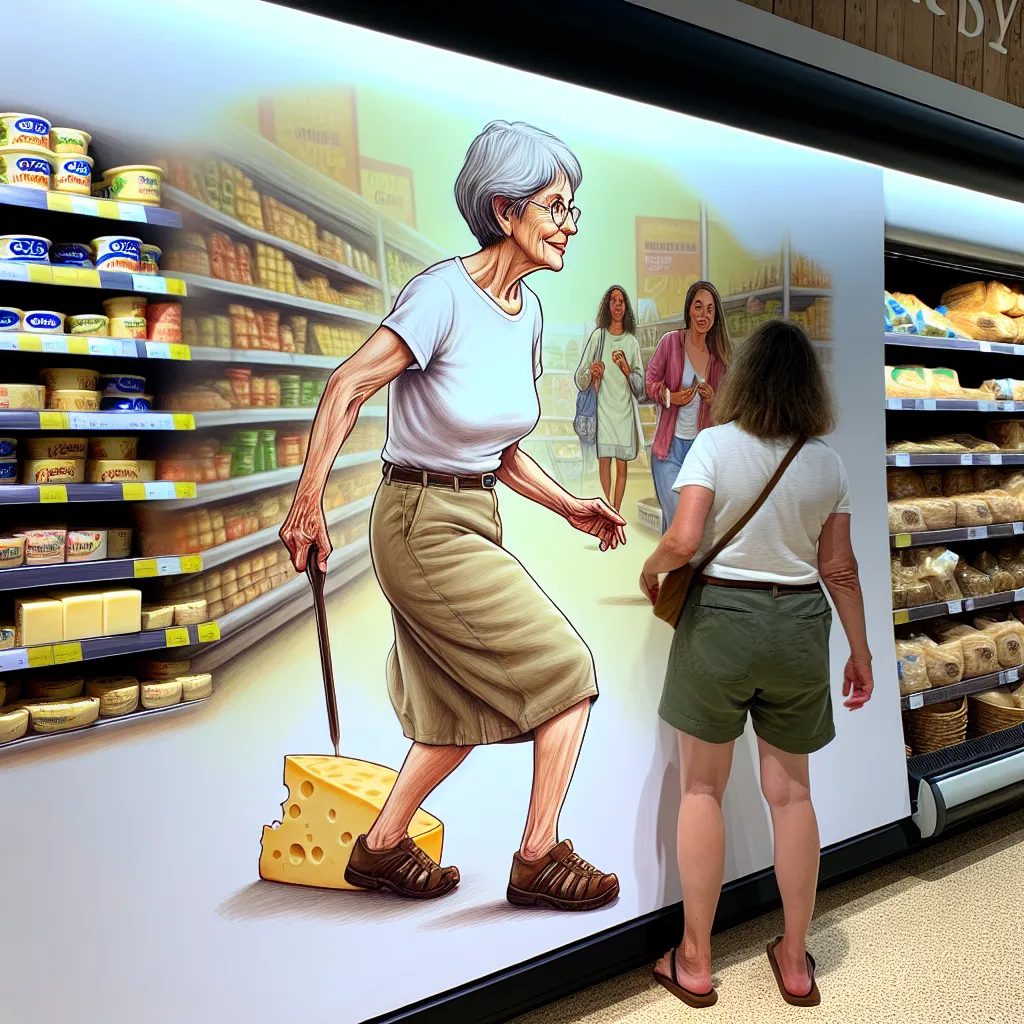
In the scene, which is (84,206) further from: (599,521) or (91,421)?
(599,521)

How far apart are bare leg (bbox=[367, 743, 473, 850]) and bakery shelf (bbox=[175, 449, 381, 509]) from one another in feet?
2.49

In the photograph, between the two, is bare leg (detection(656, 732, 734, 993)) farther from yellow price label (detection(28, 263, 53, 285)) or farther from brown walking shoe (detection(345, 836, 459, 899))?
yellow price label (detection(28, 263, 53, 285))

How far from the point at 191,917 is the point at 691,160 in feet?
8.15

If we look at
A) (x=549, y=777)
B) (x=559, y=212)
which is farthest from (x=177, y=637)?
(x=559, y=212)

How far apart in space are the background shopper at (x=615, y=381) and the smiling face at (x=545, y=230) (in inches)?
8.1

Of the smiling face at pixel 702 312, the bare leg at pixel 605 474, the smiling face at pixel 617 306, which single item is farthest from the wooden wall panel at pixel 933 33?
the bare leg at pixel 605 474

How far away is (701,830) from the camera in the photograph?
2.42 metres

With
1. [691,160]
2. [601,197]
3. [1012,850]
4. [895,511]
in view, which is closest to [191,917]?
[601,197]

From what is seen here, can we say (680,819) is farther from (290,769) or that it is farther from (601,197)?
(601,197)

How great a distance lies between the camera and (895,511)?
3529mm

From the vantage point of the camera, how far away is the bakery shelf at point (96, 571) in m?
1.75

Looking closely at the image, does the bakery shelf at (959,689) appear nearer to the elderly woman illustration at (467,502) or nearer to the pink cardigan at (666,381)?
the pink cardigan at (666,381)

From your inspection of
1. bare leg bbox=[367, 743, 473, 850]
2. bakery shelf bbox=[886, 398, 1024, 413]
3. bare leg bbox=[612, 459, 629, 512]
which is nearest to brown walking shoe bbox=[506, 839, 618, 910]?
bare leg bbox=[367, 743, 473, 850]

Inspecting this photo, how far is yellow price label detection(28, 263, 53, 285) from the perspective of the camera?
5.61ft
